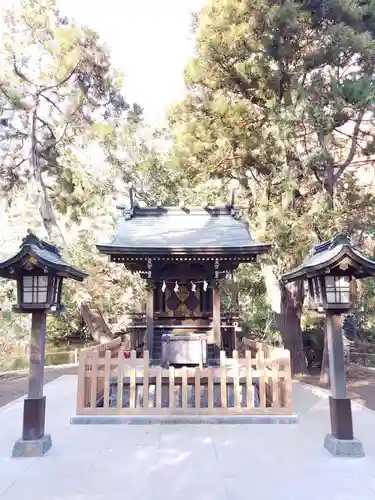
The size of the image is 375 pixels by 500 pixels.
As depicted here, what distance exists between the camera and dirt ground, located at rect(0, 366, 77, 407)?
8699 millimetres

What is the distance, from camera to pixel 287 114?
29.2 ft

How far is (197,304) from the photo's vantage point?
9.33 meters

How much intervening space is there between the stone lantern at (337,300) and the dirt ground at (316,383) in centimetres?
344

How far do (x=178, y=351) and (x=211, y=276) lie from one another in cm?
204

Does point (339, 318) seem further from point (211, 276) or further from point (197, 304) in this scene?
point (197, 304)

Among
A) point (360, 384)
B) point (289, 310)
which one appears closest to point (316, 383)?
point (360, 384)

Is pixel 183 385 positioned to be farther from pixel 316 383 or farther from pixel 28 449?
pixel 316 383

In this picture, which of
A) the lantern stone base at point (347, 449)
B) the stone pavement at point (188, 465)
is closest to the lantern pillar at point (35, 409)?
the stone pavement at point (188, 465)

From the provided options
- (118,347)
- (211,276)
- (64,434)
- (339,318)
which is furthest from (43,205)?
(339,318)

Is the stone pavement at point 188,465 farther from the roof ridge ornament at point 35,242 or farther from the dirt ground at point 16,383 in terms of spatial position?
the dirt ground at point 16,383

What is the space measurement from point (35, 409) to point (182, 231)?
561cm

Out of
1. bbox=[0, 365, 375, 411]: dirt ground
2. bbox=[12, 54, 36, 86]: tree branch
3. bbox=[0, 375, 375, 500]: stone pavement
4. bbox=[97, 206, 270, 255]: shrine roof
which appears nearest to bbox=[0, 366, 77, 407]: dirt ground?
bbox=[0, 365, 375, 411]: dirt ground

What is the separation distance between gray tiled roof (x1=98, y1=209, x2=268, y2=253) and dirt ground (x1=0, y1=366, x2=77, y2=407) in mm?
4297

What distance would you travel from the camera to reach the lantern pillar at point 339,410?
4215 mm
